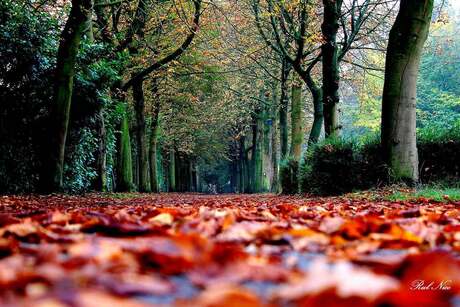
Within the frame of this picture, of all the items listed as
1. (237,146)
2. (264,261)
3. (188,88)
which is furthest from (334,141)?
(237,146)

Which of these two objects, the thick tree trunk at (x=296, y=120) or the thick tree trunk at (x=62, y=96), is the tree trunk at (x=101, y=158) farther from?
the thick tree trunk at (x=296, y=120)

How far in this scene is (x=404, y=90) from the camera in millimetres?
9273

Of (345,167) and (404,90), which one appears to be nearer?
(404,90)

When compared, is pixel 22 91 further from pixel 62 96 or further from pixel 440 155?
pixel 440 155

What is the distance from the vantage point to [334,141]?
1130 cm

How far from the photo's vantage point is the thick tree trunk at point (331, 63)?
42.7ft

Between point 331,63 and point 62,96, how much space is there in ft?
23.6

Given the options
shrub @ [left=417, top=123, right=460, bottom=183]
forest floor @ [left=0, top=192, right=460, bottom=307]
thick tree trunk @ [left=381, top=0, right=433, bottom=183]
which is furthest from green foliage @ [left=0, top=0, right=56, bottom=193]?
forest floor @ [left=0, top=192, right=460, bottom=307]

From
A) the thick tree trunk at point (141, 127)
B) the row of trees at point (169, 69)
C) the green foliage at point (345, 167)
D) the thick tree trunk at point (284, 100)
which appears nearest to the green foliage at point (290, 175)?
the row of trees at point (169, 69)

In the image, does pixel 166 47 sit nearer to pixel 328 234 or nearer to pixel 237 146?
pixel 328 234

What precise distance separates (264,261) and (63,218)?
162cm

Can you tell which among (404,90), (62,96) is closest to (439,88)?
(404,90)

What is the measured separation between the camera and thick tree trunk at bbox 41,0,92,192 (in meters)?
10.4

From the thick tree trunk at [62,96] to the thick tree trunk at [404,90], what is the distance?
6754 millimetres
